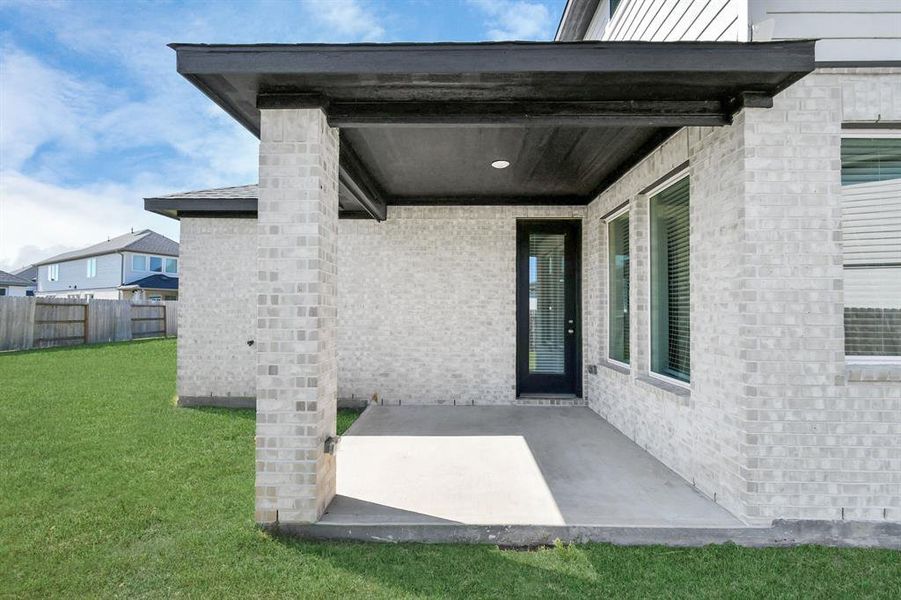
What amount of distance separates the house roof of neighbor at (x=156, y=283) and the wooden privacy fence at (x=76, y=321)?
586 centimetres

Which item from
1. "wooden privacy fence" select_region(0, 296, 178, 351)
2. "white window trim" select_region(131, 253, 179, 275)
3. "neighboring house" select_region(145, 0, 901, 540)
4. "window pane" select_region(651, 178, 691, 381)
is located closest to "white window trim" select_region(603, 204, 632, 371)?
"window pane" select_region(651, 178, 691, 381)

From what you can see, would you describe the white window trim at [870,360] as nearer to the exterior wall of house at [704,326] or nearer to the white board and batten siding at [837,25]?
the exterior wall of house at [704,326]

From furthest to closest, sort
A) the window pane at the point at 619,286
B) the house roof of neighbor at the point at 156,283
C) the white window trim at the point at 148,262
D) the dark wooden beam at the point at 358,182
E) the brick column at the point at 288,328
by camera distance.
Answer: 1. the white window trim at the point at 148,262
2. the house roof of neighbor at the point at 156,283
3. the window pane at the point at 619,286
4. the dark wooden beam at the point at 358,182
5. the brick column at the point at 288,328

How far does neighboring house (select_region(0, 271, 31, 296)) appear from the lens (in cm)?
2636

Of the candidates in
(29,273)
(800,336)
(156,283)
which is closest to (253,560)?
(800,336)

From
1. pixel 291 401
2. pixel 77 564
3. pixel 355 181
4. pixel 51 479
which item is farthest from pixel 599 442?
pixel 51 479

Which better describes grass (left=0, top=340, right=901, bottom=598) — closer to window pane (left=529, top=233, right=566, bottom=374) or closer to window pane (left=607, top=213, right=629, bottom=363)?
window pane (left=607, top=213, right=629, bottom=363)

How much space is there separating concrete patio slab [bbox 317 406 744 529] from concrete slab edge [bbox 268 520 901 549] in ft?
0.12

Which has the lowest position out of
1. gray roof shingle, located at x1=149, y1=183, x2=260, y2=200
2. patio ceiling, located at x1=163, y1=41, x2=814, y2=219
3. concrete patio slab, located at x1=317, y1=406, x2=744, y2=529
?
concrete patio slab, located at x1=317, y1=406, x2=744, y2=529

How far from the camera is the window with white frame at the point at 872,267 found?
2.78 meters

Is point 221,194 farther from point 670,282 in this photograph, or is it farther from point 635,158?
point 670,282

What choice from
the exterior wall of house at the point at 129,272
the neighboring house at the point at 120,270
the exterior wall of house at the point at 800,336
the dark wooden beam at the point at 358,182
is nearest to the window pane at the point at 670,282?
the exterior wall of house at the point at 800,336

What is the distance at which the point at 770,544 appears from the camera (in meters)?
2.62

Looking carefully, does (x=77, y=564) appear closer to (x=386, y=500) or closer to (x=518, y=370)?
(x=386, y=500)
